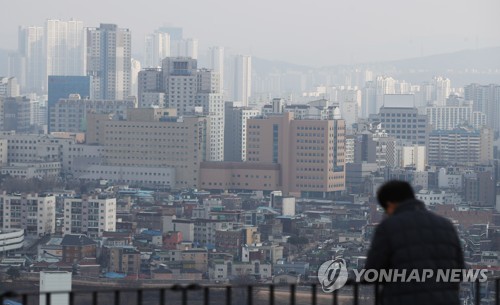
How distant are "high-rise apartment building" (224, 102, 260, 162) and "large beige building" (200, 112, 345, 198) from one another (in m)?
2.02

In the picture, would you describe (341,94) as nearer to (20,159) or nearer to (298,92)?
(298,92)

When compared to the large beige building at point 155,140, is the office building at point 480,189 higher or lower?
lower

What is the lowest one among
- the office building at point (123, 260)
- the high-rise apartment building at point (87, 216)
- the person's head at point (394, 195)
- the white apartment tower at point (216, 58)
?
the office building at point (123, 260)

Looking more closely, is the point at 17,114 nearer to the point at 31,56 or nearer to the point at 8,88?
the point at 8,88

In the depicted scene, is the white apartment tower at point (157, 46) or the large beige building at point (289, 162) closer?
the large beige building at point (289, 162)

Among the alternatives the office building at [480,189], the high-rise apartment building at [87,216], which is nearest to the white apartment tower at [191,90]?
the office building at [480,189]

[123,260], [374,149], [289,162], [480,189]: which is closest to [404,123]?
[374,149]

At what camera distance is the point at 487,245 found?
15.1m

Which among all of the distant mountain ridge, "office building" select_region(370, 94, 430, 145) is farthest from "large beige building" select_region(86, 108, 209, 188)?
the distant mountain ridge

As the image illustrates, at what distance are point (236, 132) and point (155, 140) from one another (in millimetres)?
3052

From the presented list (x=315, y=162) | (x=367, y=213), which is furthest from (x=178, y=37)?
(x=367, y=213)

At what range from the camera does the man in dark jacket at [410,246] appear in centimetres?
202

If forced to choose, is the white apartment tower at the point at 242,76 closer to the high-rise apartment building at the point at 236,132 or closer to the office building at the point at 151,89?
the office building at the point at 151,89

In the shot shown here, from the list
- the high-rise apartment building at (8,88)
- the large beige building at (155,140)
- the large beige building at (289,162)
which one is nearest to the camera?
the large beige building at (289,162)
